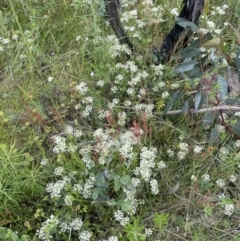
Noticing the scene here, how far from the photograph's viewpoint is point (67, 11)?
2.23 m

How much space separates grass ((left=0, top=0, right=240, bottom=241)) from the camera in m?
1.37

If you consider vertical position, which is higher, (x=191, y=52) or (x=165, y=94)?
(x=191, y=52)

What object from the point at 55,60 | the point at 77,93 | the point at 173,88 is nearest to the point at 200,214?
the point at 173,88

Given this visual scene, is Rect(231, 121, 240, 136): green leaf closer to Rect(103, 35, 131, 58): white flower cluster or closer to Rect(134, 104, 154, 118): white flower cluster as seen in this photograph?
Rect(134, 104, 154, 118): white flower cluster

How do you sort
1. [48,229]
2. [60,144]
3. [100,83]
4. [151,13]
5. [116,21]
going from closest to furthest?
[48,229], [60,144], [100,83], [116,21], [151,13]

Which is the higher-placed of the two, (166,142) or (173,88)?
(173,88)

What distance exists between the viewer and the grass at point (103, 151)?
137cm

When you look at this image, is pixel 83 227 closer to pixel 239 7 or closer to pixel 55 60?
pixel 55 60

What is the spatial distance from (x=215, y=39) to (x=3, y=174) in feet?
3.92

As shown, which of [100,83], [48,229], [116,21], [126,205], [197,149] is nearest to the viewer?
[48,229]

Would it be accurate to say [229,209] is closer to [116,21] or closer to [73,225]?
[73,225]

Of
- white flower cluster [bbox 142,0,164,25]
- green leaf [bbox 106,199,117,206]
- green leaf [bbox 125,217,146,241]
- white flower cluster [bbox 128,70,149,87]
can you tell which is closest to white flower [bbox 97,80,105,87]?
white flower cluster [bbox 128,70,149,87]

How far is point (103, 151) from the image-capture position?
1390mm


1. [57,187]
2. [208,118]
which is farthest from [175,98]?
[57,187]
